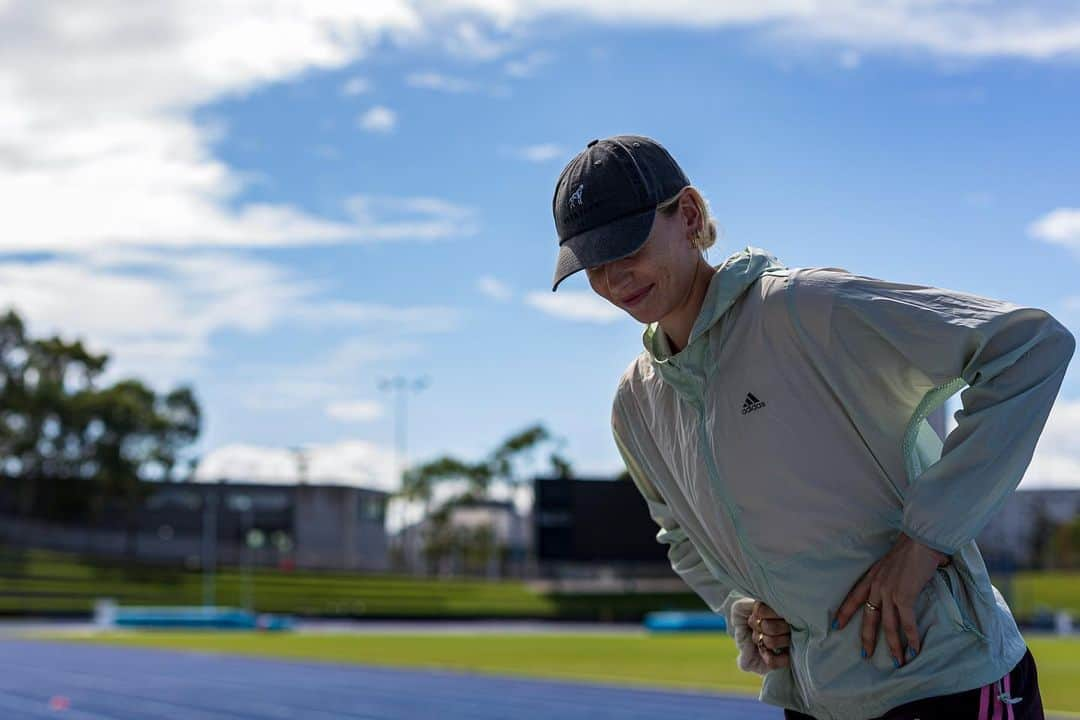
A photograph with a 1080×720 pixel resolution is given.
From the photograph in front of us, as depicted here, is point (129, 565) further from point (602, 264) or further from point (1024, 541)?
point (602, 264)

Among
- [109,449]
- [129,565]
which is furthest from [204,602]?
[109,449]

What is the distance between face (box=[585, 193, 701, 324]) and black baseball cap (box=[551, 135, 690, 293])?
0.02 metres

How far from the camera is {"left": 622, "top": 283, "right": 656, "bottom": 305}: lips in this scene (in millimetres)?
1716

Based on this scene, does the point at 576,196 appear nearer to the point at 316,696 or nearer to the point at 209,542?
the point at 316,696

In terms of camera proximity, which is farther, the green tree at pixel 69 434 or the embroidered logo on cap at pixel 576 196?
the green tree at pixel 69 434

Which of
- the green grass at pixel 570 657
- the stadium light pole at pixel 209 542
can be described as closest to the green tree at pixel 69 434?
Result: the stadium light pole at pixel 209 542

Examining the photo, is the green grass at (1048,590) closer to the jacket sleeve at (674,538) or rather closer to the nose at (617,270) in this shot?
the jacket sleeve at (674,538)

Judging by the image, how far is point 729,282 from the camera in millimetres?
1711

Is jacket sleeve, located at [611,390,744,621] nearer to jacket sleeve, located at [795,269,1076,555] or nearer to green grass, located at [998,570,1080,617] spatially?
jacket sleeve, located at [795,269,1076,555]

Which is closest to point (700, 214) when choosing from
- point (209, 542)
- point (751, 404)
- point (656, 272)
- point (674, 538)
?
point (656, 272)

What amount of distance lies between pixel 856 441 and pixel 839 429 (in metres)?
0.03

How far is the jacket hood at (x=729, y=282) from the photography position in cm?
170

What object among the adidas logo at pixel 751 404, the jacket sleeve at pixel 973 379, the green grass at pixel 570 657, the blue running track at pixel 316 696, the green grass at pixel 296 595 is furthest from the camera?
the green grass at pixel 296 595

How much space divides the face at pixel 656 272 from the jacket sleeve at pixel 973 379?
25cm
